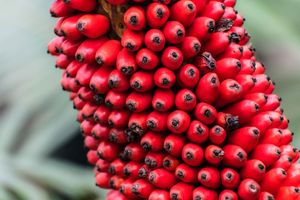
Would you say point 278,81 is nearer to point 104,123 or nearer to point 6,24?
point 104,123

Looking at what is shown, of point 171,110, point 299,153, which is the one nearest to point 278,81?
point 299,153

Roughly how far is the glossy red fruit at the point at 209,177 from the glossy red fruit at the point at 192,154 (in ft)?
0.12

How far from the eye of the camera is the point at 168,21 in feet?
6.44

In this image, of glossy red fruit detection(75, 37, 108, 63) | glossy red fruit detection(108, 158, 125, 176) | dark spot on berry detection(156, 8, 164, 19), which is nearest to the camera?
dark spot on berry detection(156, 8, 164, 19)

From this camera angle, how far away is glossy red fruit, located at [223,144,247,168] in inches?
76.4

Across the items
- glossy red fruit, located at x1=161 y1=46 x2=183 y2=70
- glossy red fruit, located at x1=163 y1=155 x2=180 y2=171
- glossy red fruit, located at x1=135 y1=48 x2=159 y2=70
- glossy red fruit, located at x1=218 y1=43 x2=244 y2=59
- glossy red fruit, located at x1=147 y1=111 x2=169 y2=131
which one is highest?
glossy red fruit, located at x1=218 y1=43 x2=244 y2=59

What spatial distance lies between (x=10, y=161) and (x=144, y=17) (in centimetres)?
177

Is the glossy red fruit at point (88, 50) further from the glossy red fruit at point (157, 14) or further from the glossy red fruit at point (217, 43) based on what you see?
the glossy red fruit at point (217, 43)

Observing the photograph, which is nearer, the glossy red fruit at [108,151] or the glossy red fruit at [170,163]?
the glossy red fruit at [170,163]

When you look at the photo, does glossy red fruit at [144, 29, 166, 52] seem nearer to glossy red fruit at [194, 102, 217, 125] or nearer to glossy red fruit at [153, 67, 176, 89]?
glossy red fruit at [153, 67, 176, 89]

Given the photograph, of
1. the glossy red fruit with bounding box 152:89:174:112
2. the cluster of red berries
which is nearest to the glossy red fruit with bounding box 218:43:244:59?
Result: the cluster of red berries

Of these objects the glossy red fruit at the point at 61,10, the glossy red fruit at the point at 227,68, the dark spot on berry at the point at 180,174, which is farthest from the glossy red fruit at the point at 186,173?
the glossy red fruit at the point at 61,10

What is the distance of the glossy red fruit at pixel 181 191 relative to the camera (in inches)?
77.0

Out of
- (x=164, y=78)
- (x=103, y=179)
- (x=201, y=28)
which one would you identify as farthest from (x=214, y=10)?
(x=103, y=179)
